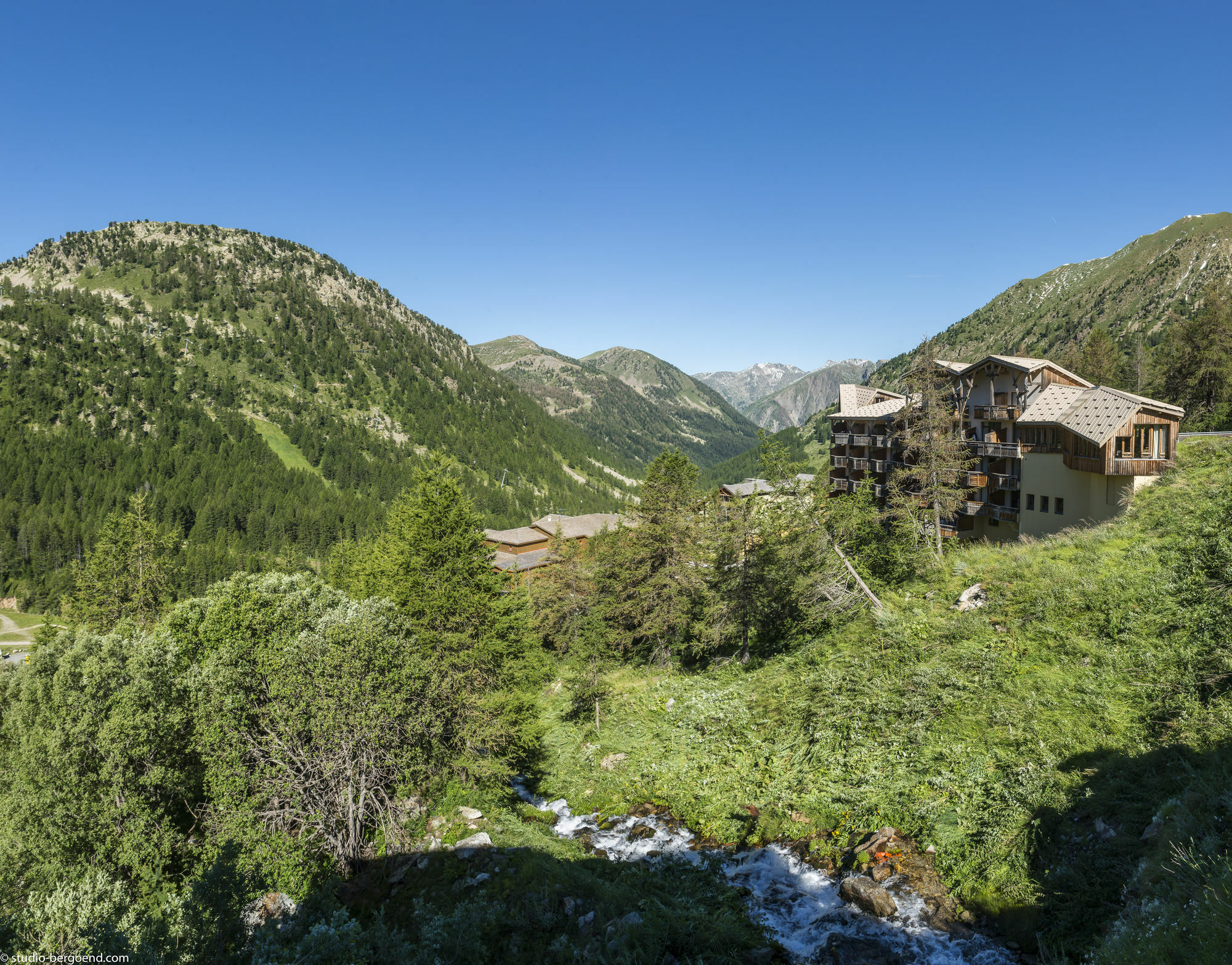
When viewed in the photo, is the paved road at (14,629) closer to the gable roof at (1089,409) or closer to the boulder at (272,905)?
the boulder at (272,905)

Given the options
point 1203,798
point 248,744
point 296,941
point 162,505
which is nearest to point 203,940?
point 296,941

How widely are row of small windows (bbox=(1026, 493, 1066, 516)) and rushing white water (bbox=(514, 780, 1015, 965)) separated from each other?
28.9 metres

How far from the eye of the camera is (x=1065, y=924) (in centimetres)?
1043

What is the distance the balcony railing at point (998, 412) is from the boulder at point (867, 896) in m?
36.3

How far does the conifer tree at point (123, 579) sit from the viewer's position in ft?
147

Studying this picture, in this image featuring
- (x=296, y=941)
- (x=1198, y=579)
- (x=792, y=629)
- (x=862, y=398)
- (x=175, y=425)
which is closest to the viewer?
(x=296, y=941)

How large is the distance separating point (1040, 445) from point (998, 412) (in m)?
4.83

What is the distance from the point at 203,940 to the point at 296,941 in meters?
1.43

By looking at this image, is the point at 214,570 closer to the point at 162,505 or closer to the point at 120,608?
the point at 162,505

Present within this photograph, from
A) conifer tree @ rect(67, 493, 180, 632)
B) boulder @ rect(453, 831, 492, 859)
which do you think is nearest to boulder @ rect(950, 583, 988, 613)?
boulder @ rect(453, 831, 492, 859)

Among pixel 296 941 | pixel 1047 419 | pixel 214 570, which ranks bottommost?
pixel 214 570

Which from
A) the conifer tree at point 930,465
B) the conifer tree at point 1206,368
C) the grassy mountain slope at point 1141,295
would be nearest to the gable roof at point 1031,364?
the conifer tree at point 930,465

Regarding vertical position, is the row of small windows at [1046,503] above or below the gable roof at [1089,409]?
below

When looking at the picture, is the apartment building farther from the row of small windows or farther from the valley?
the valley
